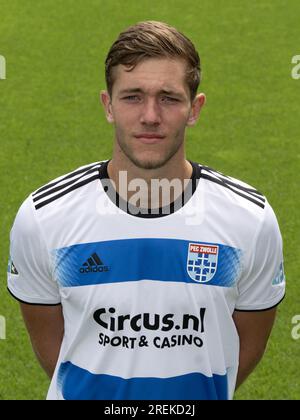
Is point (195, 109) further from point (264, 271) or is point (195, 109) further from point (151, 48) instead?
point (264, 271)

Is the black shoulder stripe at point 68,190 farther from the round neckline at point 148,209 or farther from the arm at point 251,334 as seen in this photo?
the arm at point 251,334

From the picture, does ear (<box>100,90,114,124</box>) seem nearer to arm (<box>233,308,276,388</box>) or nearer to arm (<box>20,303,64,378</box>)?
arm (<box>20,303,64,378</box>)

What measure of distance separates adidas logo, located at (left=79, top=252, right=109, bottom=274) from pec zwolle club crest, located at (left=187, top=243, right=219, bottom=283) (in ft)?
1.09

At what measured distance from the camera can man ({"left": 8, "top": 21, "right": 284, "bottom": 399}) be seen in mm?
2953

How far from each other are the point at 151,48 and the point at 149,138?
344 millimetres

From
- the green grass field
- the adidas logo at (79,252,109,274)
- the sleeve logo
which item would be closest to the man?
the adidas logo at (79,252,109,274)

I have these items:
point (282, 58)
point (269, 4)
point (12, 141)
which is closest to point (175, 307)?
point (12, 141)

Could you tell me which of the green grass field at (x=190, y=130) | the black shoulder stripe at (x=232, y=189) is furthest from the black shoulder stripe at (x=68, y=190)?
the green grass field at (x=190, y=130)

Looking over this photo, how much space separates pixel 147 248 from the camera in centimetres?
303

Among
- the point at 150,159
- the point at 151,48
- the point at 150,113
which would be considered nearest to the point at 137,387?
the point at 150,159

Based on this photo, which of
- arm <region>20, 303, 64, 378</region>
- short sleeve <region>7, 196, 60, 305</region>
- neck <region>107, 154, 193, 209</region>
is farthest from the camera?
arm <region>20, 303, 64, 378</region>

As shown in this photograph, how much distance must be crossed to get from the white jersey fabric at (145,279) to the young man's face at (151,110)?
0.27 m

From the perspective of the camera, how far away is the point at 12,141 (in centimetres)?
962
